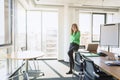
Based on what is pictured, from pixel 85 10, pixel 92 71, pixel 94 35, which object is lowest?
pixel 92 71

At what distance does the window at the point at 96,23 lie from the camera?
8836 millimetres

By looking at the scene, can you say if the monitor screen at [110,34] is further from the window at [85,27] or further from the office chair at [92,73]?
the window at [85,27]

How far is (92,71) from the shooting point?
2578 millimetres

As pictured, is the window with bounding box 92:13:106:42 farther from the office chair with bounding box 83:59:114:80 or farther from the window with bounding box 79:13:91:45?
the office chair with bounding box 83:59:114:80

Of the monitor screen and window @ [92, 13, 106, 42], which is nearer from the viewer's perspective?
the monitor screen

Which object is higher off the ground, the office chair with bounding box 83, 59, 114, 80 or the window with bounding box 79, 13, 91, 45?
the window with bounding box 79, 13, 91, 45

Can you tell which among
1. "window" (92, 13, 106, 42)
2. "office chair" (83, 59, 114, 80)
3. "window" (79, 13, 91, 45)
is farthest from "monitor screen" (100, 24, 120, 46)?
"window" (92, 13, 106, 42)

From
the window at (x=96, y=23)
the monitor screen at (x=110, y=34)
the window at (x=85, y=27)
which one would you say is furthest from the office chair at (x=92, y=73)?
the window at (x=96, y=23)

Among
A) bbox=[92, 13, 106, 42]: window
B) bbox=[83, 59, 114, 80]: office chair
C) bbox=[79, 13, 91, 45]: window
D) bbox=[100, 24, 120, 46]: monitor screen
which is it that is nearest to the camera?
bbox=[83, 59, 114, 80]: office chair

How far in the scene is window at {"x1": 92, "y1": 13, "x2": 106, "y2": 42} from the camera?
29.0 ft

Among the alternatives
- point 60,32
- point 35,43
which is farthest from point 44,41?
point 60,32

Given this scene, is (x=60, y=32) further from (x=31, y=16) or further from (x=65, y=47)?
(x=31, y=16)

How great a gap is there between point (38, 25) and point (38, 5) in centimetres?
99

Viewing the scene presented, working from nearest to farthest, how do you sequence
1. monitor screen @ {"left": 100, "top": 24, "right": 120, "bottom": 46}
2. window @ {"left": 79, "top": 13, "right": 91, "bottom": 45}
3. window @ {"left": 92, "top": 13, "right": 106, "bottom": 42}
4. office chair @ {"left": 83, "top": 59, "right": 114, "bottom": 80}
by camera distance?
office chair @ {"left": 83, "top": 59, "right": 114, "bottom": 80} < monitor screen @ {"left": 100, "top": 24, "right": 120, "bottom": 46} < window @ {"left": 79, "top": 13, "right": 91, "bottom": 45} < window @ {"left": 92, "top": 13, "right": 106, "bottom": 42}
